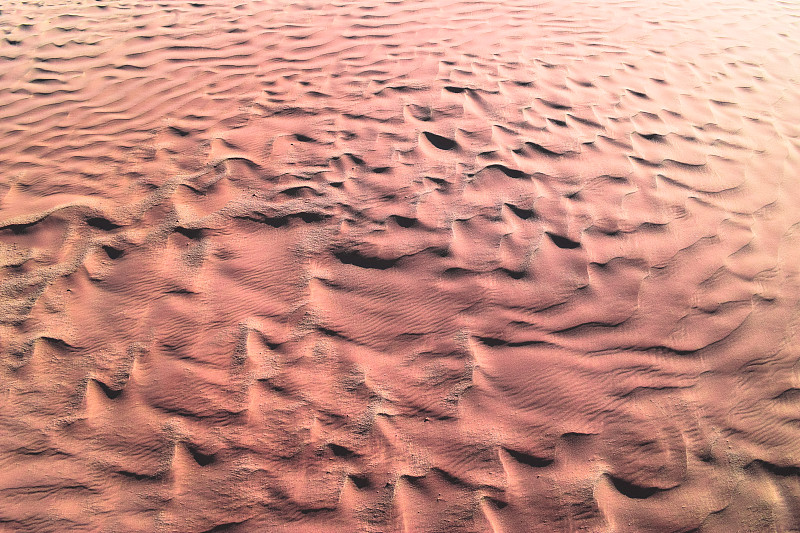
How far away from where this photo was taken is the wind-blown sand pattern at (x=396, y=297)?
2.13m

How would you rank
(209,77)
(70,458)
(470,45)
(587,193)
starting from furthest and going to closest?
1. (470,45)
2. (209,77)
3. (587,193)
4. (70,458)

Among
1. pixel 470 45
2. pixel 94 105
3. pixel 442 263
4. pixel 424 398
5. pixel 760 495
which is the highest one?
pixel 470 45

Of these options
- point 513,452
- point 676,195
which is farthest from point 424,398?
point 676,195

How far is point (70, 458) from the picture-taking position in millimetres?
2141

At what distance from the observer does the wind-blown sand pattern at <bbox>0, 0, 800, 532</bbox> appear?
213 centimetres

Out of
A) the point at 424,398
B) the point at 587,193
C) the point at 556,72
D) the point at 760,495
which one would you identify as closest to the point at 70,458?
the point at 424,398

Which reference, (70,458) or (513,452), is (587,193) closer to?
(513,452)

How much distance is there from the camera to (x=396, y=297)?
283cm

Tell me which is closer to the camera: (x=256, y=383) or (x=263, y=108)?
(x=256, y=383)

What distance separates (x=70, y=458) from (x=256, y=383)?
0.82 meters

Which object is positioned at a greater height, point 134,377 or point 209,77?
point 209,77

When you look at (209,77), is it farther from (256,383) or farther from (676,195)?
(676,195)

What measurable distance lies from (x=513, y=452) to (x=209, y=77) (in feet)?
14.4

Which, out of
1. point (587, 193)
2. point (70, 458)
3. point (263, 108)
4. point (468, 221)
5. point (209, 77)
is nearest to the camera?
point (70, 458)
